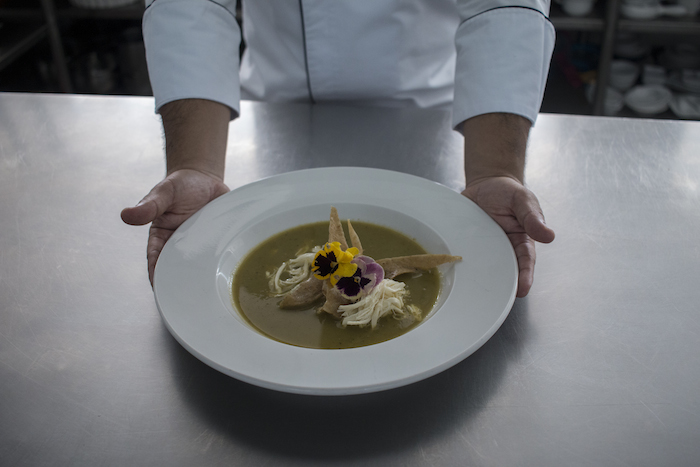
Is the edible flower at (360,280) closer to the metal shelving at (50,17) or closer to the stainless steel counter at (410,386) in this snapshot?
the stainless steel counter at (410,386)

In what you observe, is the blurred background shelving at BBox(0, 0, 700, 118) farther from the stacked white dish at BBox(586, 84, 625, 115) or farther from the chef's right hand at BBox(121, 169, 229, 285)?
the chef's right hand at BBox(121, 169, 229, 285)

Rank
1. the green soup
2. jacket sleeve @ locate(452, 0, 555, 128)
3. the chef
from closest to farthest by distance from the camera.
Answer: the green soup
the chef
jacket sleeve @ locate(452, 0, 555, 128)

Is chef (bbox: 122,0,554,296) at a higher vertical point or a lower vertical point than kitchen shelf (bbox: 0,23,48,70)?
higher

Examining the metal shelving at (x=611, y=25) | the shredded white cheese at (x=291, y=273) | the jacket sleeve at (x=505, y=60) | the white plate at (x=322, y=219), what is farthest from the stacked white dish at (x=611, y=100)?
the shredded white cheese at (x=291, y=273)

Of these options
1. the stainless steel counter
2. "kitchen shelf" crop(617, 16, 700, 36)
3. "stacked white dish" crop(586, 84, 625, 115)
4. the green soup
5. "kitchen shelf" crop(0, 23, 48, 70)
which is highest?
the green soup

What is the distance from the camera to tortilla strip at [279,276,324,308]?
90 cm

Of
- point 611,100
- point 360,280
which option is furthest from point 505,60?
point 611,100

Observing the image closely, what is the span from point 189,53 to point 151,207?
56 centimetres

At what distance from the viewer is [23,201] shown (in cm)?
127

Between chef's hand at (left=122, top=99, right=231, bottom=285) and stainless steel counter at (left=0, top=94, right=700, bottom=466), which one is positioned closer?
stainless steel counter at (left=0, top=94, right=700, bottom=466)

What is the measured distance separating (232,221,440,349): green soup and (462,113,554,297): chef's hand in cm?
18

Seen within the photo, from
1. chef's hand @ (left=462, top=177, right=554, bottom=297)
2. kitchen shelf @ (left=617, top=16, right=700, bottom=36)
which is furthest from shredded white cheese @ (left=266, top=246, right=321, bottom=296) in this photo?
kitchen shelf @ (left=617, top=16, right=700, bottom=36)

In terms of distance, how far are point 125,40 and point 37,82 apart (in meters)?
0.68

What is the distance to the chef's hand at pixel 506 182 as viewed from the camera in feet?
3.22
